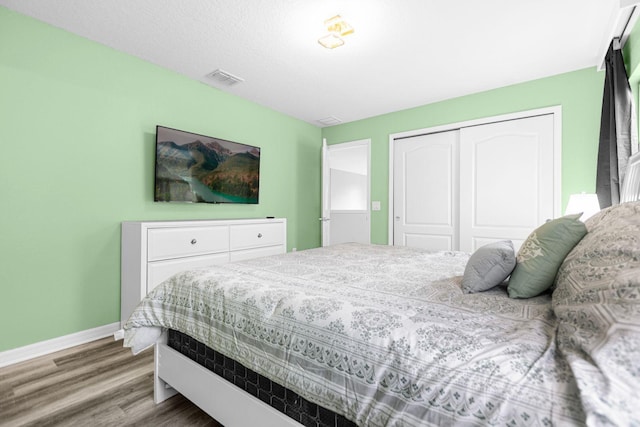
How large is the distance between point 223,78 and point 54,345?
273 cm

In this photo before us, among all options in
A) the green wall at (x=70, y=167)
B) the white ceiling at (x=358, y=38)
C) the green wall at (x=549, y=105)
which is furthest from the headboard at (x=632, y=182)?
the green wall at (x=70, y=167)

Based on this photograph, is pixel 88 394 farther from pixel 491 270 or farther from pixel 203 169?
pixel 491 270

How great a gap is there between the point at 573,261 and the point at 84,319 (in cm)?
315

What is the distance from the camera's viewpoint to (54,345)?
220cm

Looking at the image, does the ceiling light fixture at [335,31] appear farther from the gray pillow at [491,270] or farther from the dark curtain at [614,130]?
the dark curtain at [614,130]

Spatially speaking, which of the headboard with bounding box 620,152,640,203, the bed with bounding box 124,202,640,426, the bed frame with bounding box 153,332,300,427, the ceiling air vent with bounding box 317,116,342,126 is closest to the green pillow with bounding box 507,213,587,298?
the bed with bounding box 124,202,640,426

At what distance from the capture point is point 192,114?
122 inches

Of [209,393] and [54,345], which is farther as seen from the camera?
[54,345]

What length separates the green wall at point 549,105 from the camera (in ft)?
9.16

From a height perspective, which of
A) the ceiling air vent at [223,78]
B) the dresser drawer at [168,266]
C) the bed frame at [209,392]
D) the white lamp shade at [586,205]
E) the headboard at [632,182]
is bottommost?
the bed frame at [209,392]

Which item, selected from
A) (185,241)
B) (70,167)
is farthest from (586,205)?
(70,167)

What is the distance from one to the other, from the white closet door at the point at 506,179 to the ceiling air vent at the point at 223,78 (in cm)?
267

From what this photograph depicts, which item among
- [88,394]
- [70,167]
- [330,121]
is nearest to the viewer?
[88,394]

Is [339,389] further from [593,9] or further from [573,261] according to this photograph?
[593,9]
